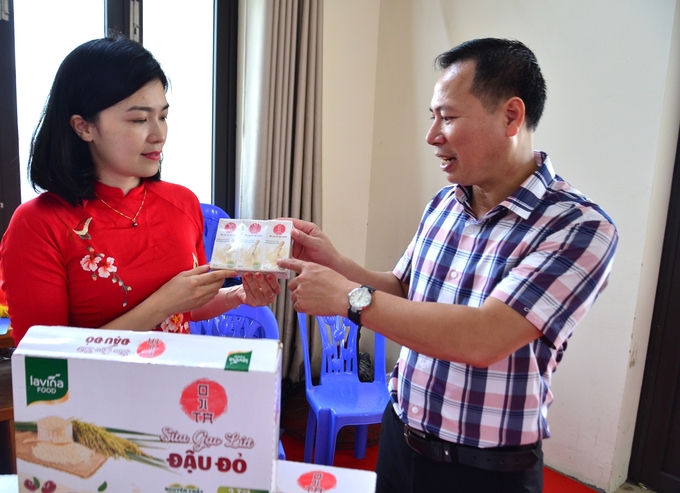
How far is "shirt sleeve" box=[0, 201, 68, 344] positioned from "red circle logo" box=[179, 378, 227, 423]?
572 millimetres

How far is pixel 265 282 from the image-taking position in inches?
51.4

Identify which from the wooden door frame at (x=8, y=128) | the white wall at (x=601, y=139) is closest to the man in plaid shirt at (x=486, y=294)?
the white wall at (x=601, y=139)

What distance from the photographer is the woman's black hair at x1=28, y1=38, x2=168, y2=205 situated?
1.15 m

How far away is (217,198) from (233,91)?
0.66 meters

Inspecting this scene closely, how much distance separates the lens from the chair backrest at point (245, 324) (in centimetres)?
207

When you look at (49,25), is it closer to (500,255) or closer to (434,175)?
(434,175)

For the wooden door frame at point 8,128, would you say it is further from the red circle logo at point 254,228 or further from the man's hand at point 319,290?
the man's hand at point 319,290

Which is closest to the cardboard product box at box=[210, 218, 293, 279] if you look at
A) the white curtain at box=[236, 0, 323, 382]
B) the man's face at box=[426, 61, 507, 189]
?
the man's face at box=[426, 61, 507, 189]

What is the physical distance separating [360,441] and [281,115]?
1821mm

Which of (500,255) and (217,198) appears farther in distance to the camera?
(217,198)

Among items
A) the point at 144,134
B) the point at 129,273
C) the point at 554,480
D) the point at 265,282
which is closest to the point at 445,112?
the point at 265,282

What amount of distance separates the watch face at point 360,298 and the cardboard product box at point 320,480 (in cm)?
33

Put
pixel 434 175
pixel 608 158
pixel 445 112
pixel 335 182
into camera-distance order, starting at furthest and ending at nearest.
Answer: pixel 335 182, pixel 434 175, pixel 608 158, pixel 445 112

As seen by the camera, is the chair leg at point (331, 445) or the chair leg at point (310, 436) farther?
the chair leg at point (310, 436)
